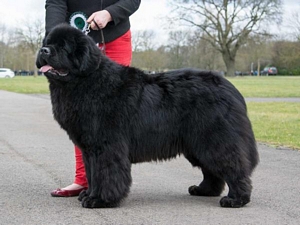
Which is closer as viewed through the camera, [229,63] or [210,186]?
[210,186]

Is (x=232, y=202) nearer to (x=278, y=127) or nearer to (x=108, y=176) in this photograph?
(x=108, y=176)

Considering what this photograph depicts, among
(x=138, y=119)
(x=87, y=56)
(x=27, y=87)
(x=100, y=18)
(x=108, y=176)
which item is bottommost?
(x=27, y=87)

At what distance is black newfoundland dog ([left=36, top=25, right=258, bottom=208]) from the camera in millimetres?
5000

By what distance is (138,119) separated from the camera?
515 cm

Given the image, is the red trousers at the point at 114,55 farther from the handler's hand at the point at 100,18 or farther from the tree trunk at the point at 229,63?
the tree trunk at the point at 229,63

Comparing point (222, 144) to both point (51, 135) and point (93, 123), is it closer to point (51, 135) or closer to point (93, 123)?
point (93, 123)

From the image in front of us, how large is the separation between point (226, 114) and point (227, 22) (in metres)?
62.3

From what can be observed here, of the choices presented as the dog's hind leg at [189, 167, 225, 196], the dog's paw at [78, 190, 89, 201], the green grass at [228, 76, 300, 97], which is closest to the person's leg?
the dog's paw at [78, 190, 89, 201]

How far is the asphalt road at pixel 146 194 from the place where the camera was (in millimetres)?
4762

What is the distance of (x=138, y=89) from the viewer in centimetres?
520

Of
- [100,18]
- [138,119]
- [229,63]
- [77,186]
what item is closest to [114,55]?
[100,18]

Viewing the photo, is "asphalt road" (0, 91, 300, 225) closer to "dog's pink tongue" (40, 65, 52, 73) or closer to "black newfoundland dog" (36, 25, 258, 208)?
"black newfoundland dog" (36, 25, 258, 208)

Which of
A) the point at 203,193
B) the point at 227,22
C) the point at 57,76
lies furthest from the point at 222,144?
the point at 227,22

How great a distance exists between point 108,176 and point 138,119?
1.99ft
